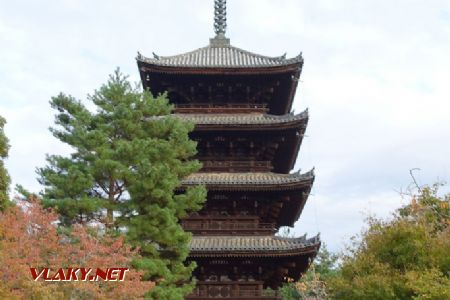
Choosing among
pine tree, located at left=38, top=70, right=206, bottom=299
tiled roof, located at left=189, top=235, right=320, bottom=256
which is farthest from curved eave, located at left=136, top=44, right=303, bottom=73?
tiled roof, located at left=189, top=235, right=320, bottom=256

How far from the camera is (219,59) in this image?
29.4 m

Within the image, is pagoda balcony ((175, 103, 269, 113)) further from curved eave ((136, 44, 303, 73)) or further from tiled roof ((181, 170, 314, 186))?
tiled roof ((181, 170, 314, 186))

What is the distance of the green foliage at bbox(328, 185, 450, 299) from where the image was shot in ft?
62.6

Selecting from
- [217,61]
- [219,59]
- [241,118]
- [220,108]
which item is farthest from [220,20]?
[241,118]

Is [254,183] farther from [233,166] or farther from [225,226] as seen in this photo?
[225,226]

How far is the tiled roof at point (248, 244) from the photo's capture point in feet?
77.6

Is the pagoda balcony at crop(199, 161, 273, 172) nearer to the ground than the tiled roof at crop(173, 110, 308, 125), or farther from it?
nearer to the ground

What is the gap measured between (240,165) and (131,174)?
7.12m

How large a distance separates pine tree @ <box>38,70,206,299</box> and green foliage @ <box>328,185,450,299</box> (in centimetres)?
627

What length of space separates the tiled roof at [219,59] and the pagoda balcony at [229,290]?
33.5ft

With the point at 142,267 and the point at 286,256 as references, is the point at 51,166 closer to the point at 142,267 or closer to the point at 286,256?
the point at 142,267

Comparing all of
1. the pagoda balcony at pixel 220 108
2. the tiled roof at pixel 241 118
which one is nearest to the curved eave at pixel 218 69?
the pagoda balcony at pixel 220 108

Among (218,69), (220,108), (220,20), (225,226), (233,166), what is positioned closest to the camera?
(225,226)

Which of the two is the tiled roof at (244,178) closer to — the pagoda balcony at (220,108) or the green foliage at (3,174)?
the pagoda balcony at (220,108)
